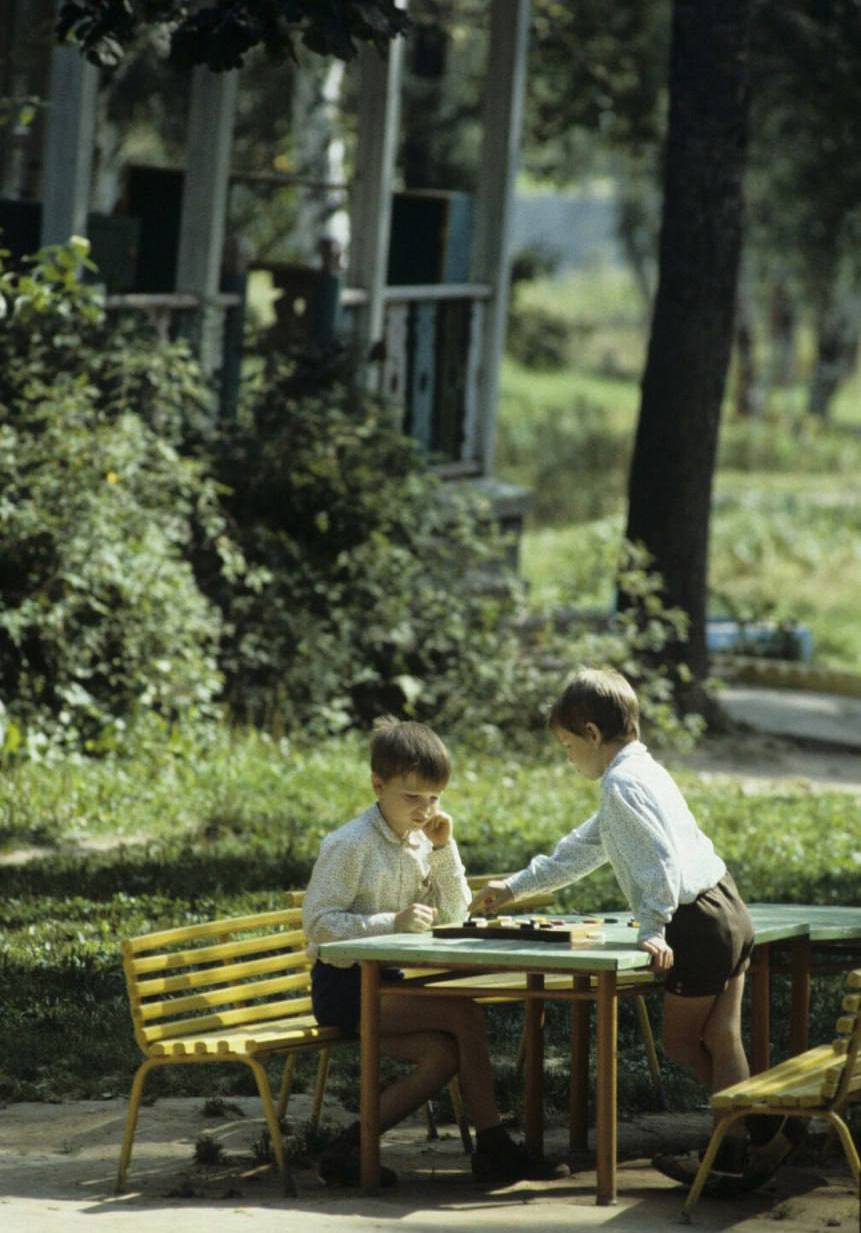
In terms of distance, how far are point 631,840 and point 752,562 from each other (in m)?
17.9

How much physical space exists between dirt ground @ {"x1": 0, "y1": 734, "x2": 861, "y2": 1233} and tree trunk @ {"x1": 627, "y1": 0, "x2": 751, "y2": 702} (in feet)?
25.3

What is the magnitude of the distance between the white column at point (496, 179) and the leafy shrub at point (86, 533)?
153 inches

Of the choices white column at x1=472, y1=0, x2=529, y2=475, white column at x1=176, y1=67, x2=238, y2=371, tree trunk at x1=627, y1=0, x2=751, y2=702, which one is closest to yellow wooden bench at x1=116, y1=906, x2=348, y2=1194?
white column at x1=176, y1=67, x2=238, y2=371

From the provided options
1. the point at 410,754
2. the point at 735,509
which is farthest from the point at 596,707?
the point at 735,509

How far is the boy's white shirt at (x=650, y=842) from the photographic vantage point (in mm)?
5891

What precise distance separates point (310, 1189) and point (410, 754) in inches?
44.3

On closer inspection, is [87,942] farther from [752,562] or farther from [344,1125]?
[752,562]

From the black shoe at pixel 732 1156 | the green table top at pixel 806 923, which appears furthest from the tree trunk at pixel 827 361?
the black shoe at pixel 732 1156

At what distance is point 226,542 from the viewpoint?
40.2 feet

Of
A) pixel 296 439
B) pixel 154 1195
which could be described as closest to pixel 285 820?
pixel 296 439

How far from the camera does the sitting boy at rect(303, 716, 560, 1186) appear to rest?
19.9ft

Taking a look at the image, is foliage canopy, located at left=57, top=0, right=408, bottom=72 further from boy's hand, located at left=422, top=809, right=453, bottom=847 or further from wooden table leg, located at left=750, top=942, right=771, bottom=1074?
wooden table leg, located at left=750, top=942, right=771, bottom=1074

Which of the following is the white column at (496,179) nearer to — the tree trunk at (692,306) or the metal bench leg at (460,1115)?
the tree trunk at (692,306)

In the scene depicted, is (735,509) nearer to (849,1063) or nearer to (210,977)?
(210,977)
